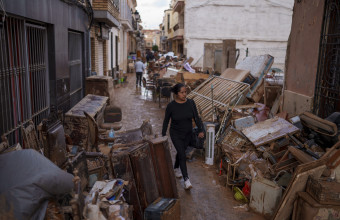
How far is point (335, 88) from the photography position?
6137 mm

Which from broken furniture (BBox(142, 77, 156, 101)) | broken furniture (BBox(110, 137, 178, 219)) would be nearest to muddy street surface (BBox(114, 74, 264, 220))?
broken furniture (BBox(110, 137, 178, 219))

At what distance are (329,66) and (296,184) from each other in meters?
3.57

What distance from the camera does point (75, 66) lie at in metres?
9.72

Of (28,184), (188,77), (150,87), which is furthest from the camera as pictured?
(150,87)

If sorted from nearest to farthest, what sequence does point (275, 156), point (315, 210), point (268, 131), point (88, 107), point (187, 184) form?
point (315, 210) < point (187, 184) < point (275, 156) < point (268, 131) < point (88, 107)

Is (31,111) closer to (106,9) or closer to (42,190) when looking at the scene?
(42,190)

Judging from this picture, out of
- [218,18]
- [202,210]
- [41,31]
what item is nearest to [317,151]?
[202,210]

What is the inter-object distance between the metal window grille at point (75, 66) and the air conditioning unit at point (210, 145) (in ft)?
15.2

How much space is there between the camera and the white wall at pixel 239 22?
26.5 meters

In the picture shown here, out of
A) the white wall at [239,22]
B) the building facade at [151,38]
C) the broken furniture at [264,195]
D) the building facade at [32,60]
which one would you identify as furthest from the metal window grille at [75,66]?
the building facade at [151,38]

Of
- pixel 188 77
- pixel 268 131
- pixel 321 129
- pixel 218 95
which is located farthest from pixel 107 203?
pixel 188 77

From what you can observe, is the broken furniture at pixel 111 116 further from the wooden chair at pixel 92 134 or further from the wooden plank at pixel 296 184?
the wooden plank at pixel 296 184

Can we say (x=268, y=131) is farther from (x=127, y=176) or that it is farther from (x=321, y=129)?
(x=127, y=176)

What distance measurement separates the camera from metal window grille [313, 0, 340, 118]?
20.0 ft
